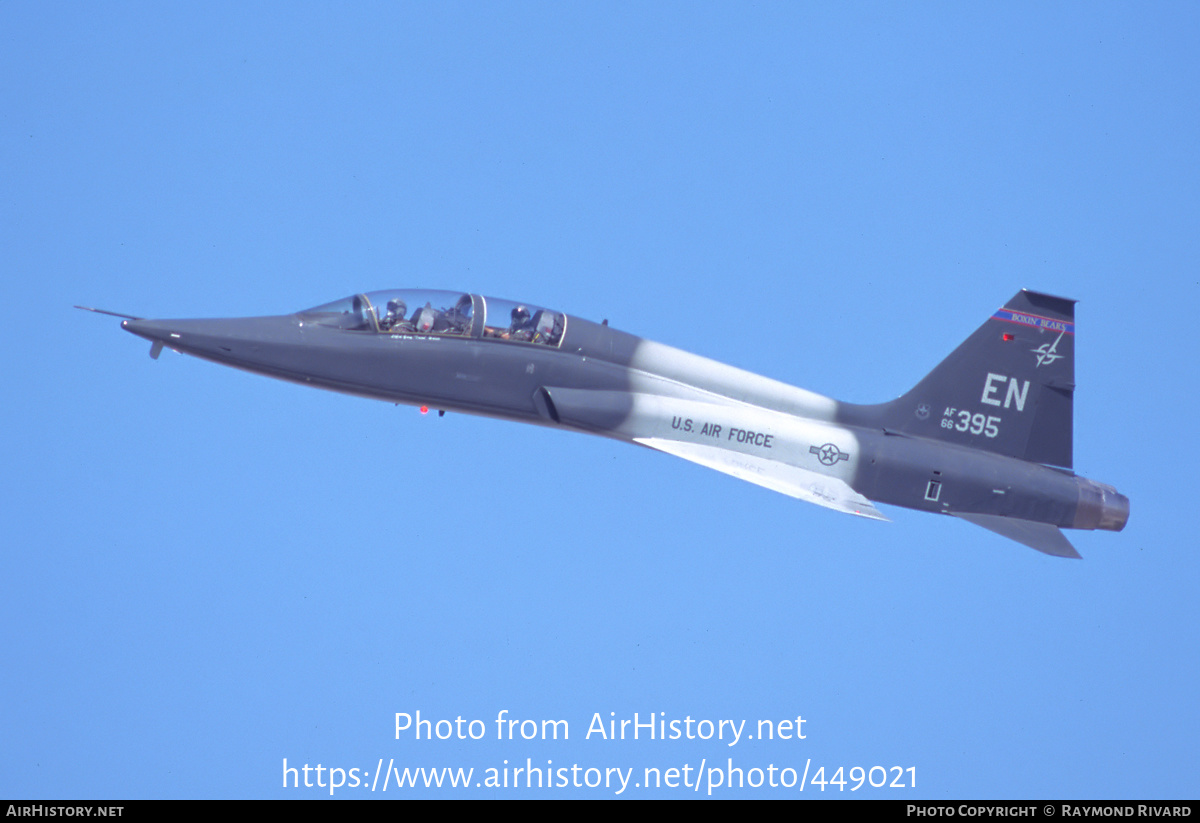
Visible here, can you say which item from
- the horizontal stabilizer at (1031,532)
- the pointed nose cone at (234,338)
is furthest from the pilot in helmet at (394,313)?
the horizontal stabilizer at (1031,532)

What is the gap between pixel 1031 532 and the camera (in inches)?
821

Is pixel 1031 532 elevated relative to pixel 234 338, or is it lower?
lower

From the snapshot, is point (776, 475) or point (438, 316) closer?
point (438, 316)

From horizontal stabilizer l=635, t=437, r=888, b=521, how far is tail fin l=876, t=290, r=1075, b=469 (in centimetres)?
202

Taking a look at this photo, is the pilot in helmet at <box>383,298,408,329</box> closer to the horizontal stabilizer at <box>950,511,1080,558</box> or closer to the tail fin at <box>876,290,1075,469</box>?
the tail fin at <box>876,290,1075,469</box>

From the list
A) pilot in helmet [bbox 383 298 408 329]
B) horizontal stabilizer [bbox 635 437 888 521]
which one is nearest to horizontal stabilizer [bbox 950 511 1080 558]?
horizontal stabilizer [bbox 635 437 888 521]

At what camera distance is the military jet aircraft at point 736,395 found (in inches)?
747

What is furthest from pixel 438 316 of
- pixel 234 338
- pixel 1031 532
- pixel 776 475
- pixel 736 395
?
pixel 1031 532

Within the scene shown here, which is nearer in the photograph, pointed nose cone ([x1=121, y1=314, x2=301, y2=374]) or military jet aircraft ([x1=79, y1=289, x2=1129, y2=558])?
pointed nose cone ([x1=121, y1=314, x2=301, y2=374])

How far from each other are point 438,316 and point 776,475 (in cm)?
485

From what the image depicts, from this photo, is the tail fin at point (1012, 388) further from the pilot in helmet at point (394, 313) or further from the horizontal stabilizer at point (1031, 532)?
the pilot in helmet at point (394, 313)

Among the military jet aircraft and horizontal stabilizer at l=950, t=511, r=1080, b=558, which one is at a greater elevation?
the military jet aircraft

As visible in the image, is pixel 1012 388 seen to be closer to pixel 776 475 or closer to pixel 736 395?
pixel 776 475

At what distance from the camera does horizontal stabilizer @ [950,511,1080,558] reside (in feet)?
67.7
